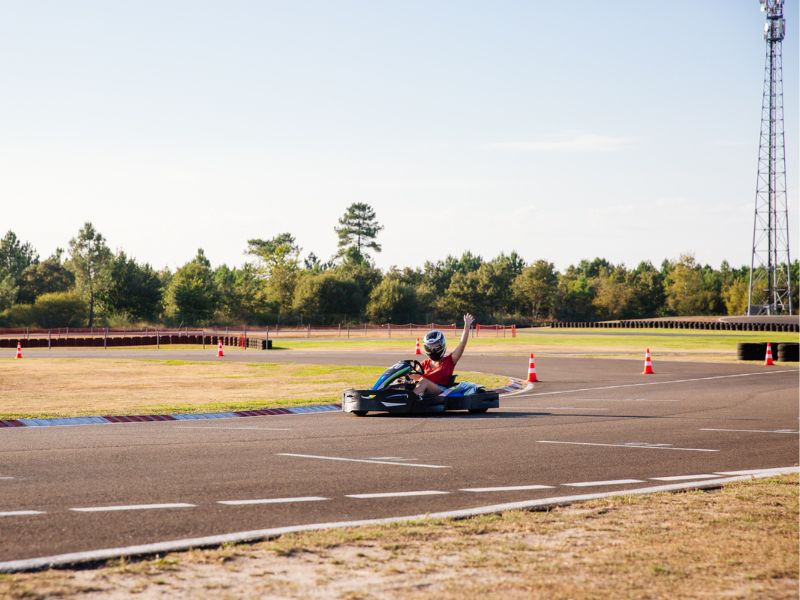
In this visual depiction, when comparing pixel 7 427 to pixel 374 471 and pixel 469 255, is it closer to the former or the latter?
pixel 374 471

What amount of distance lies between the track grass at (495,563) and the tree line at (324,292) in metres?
88.2

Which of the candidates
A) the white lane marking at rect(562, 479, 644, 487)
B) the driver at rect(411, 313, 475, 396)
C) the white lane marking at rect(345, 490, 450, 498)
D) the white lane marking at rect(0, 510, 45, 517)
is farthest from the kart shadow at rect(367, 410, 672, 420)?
the white lane marking at rect(0, 510, 45, 517)

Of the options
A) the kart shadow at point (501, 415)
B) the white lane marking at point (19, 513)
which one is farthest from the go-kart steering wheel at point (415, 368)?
the white lane marking at point (19, 513)

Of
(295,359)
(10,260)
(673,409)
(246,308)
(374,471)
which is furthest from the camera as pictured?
(10,260)

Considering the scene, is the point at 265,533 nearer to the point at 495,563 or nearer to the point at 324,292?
the point at 495,563

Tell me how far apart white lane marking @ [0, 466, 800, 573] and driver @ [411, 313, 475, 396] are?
7962 mm

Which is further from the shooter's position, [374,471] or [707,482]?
[374,471]

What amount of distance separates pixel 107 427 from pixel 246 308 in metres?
102

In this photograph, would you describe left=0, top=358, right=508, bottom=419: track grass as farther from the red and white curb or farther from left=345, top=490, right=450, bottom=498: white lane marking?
left=345, top=490, right=450, bottom=498: white lane marking

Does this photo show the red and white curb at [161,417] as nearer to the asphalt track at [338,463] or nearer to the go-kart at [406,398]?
the asphalt track at [338,463]

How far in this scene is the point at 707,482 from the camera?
9.27m

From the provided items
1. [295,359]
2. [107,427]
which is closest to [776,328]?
[295,359]

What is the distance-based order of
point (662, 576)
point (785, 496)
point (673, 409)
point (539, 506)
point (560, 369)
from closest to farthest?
point (662, 576) → point (539, 506) → point (785, 496) → point (673, 409) → point (560, 369)

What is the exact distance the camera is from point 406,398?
16641mm
